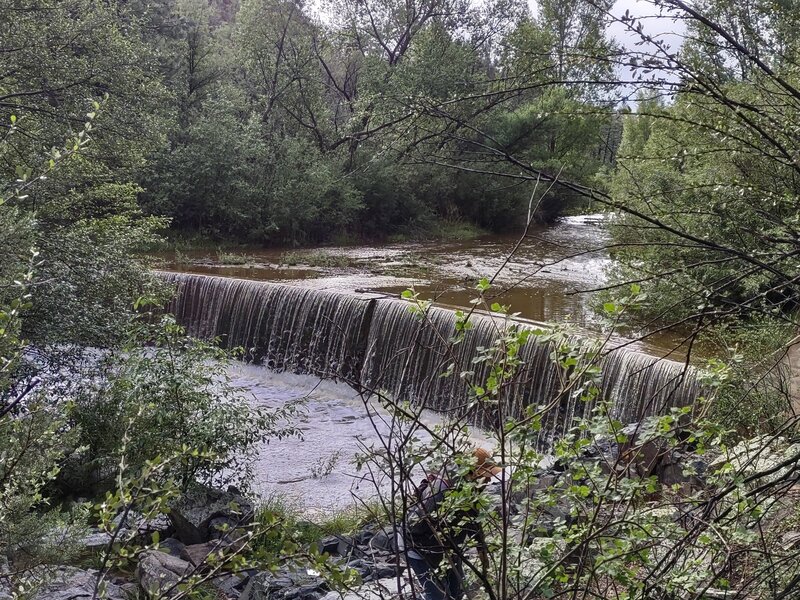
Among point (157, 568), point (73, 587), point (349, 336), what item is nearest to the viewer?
point (73, 587)

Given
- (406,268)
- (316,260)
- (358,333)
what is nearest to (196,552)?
(358,333)

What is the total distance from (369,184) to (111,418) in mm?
15207

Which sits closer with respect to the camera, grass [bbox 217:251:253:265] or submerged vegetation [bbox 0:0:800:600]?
submerged vegetation [bbox 0:0:800:600]

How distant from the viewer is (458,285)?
43.3 ft

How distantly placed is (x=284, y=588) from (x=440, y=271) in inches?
412

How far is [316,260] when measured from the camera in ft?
52.1

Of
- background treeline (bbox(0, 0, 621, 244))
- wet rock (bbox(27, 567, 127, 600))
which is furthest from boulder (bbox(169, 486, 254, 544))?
background treeline (bbox(0, 0, 621, 244))

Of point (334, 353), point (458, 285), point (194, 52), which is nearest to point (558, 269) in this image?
point (458, 285)

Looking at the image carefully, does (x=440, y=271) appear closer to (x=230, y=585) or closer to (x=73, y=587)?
(x=230, y=585)

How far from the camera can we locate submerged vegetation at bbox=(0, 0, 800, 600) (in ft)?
6.98

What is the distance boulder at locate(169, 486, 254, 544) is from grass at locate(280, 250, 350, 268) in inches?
374

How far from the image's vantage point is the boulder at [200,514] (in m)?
5.94

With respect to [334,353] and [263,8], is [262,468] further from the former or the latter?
[263,8]

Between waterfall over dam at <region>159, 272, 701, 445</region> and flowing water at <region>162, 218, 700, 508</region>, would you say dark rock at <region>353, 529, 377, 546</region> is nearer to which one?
flowing water at <region>162, 218, 700, 508</region>
